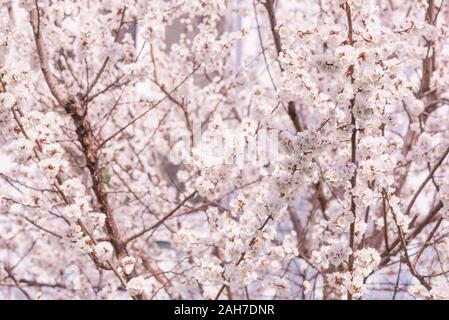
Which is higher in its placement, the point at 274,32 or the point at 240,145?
the point at 274,32

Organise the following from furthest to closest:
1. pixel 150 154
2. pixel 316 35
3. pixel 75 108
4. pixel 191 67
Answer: pixel 150 154, pixel 191 67, pixel 75 108, pixel 316 35

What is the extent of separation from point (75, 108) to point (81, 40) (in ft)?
1.30

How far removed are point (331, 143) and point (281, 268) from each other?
97.6 inches

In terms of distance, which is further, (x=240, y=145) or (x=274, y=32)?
(x=274, y=32)

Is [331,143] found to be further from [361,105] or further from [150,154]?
[150,154]

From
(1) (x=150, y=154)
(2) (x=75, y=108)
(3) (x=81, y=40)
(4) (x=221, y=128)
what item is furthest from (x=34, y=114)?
(1) (x=150, y=154)

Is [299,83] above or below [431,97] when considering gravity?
below

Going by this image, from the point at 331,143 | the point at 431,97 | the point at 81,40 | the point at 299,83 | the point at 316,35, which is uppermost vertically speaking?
the point at 431,97

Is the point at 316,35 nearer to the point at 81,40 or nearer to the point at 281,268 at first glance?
the point at 81,40

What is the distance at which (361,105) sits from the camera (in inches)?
74.5


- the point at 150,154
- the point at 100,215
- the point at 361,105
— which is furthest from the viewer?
the point at 150,154

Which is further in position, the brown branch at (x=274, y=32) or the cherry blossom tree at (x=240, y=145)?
the brown branch at (x=274, y=32)

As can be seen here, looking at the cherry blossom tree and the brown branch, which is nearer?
the cherry blossom tree

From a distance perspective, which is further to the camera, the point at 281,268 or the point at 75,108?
the point at 281,268
